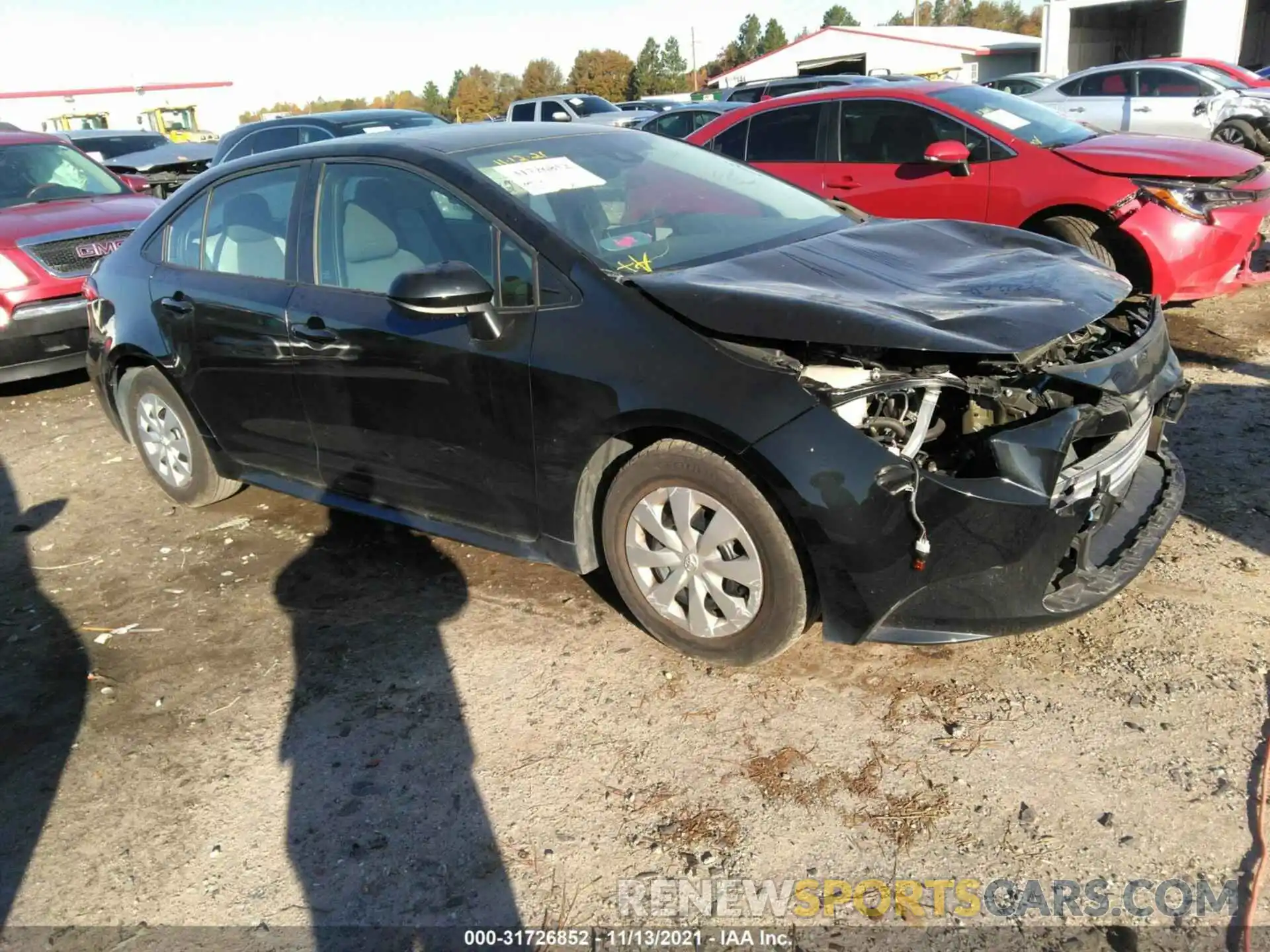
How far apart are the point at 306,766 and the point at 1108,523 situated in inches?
104

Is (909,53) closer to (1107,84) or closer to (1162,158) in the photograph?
(1107,84)

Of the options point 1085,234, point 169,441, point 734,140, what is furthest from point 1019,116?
point 169,441

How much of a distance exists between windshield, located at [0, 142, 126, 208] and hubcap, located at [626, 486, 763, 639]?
7.11 meters

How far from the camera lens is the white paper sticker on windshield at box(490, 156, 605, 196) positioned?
3.57 metres

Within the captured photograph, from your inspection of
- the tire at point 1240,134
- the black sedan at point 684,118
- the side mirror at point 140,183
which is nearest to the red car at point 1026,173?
the side mirror at point 140,183

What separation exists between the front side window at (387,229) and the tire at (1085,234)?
4.44m

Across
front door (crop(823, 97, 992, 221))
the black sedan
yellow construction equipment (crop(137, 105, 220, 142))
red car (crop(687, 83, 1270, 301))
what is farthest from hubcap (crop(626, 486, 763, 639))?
yellow construction equipment (crop(137, 105, 220, 142))

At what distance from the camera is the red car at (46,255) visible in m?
6.90

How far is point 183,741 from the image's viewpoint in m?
3.26

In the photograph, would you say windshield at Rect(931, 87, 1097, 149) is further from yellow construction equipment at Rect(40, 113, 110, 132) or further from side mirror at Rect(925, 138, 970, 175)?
yellow construction equipment at Rect(40, 113, 110, 132)

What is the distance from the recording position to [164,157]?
15781mm

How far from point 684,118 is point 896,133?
331 inches

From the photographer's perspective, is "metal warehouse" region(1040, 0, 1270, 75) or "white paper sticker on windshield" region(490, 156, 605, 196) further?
"metal warehouse" region(1040, 0, 1270, 75)

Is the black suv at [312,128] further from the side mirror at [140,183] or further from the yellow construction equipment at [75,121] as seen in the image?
the yellow construction equipment at [75,121]
